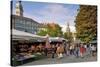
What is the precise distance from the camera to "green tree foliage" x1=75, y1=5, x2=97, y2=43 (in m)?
2.33

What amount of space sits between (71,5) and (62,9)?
0.13m

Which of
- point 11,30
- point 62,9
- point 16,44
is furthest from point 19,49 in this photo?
point 62,9

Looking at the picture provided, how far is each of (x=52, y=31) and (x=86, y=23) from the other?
47 cm

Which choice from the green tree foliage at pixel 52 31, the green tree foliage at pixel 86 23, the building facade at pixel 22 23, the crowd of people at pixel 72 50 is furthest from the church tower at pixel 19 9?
the green tree foliage at pixel 86 23

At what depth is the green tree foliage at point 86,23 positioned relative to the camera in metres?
2.33

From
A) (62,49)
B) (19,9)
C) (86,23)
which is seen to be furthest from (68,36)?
(19,9)

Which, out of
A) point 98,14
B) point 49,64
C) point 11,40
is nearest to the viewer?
point 11,40

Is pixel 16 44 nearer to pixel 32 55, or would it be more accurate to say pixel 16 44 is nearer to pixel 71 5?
pixel 32 55

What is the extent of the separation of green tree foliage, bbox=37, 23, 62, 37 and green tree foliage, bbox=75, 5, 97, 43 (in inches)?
9.8

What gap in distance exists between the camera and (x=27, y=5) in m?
2.14

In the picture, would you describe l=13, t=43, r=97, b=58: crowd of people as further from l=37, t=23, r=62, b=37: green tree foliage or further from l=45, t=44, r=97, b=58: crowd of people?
l=37, t=23, r=62, b=37: green tree foliage

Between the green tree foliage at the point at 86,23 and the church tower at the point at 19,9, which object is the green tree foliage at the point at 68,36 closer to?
the green tree foliage at the point at 86,23

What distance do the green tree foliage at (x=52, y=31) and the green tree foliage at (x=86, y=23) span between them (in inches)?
9.8

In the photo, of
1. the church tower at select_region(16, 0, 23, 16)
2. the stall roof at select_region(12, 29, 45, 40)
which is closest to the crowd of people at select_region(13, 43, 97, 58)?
the stall roof at select_region(12, 29, 45, 40)
